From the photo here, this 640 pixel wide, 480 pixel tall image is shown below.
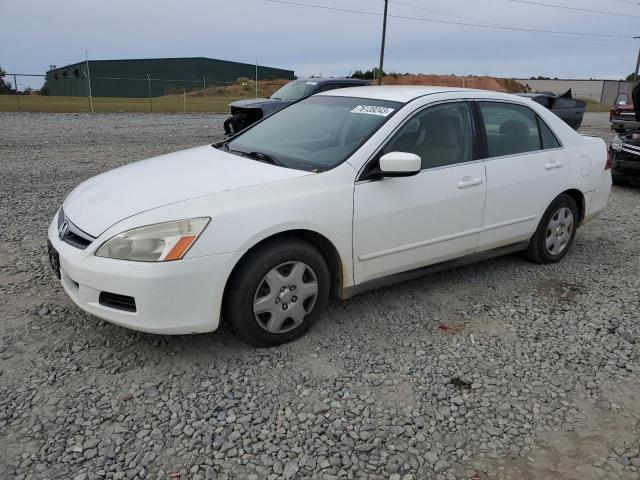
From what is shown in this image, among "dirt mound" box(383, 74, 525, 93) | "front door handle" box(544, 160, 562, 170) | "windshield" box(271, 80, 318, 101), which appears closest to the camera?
"front door handle" box(544, 160, 562, 170)

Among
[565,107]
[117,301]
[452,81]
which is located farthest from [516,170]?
[452,81]

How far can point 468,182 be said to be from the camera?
13.3 ft

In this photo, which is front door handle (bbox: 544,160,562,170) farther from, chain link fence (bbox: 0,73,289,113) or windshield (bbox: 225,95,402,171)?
chain link fence (bbox: 0,73,289,113)

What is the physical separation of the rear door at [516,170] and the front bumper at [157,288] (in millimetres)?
2271

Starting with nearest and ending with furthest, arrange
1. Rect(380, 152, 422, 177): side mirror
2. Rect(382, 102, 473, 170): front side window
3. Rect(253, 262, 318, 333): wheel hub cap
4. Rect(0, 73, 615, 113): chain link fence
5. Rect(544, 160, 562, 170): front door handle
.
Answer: Rect(253, 262, 318, 333): wheel hub cap
Rect(380, 152, 422, 177): side mirror
Rect(382, 102, 473, 170): front side window
Rect(544, 160, 562, 170): front door handle
Rect(0, 73, 615, 113): chain link fence

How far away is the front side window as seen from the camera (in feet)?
12.6

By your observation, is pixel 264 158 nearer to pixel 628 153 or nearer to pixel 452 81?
pixel 628 153

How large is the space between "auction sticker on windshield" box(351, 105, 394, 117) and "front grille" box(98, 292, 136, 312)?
2092 mm

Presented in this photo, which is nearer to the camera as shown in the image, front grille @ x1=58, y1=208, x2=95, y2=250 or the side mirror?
front grille @ x1=58, y1=208, x2=95, y2=250

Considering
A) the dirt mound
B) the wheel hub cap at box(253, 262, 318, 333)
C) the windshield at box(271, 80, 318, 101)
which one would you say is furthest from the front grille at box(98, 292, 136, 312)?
the dirt mound

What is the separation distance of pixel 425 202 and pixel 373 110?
78 cm

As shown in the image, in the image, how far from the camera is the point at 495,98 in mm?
4539

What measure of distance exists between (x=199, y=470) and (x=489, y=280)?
307cm

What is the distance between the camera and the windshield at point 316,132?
371 centimetres
